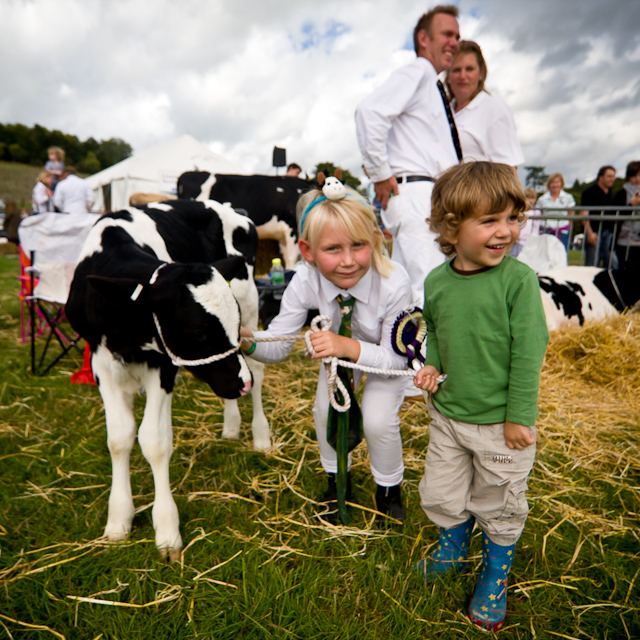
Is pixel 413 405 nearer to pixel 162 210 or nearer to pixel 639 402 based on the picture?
pixel 639 402

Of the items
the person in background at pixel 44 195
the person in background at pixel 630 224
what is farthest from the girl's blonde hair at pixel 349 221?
the person in background at pixel 44 195

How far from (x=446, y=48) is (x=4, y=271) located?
11.8 meters

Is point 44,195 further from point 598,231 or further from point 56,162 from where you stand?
point 598,231

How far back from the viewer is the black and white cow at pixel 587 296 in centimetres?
482

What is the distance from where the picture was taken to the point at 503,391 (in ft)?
5.22

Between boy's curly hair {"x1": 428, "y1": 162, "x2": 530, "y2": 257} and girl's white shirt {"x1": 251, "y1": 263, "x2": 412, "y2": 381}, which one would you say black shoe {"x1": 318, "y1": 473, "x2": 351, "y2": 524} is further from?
boy's curly hair {"x1": 428, "y1": 162, "x2": 530, "y2": 257}

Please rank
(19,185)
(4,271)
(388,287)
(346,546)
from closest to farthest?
1. (346,546)
2. (388,287)
3. (4,271)
4. (19,185)

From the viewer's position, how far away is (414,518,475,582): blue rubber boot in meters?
1.79

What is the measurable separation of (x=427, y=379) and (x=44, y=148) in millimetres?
84281

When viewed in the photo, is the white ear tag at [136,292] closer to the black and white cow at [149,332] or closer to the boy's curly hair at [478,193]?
the black and white cow at [149,332]

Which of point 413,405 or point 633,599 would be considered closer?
point 633,599

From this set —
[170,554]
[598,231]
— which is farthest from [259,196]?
[170,554]

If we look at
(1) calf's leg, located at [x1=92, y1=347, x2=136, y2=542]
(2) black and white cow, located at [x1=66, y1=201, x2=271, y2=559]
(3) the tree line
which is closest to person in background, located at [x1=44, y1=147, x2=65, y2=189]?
(2) black and white cow, located at [x1=66, y1=201, x2=271, y2=559]

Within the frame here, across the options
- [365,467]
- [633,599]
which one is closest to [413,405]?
[365,467]
